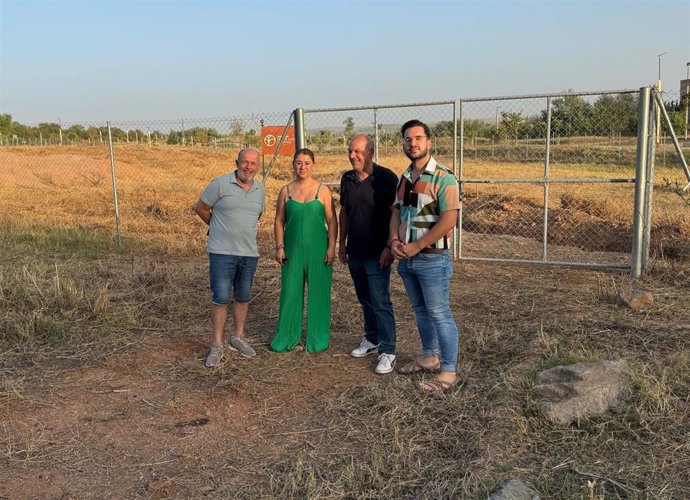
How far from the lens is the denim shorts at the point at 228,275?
4875 mm

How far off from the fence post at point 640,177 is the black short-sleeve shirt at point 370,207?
392 cm

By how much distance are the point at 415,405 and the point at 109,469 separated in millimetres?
1936

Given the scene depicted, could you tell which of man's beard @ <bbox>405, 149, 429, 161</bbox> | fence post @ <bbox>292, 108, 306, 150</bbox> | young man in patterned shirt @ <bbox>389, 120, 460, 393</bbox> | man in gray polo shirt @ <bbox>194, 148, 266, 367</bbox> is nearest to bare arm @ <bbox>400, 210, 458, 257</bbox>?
young man in patterned shirt @ <bbox>389, 120, 460, 393</bbox>

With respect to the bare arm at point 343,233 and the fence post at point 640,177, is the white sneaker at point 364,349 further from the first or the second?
the fence post at point 640,177

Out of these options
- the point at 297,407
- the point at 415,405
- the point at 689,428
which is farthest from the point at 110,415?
the point at 689,428

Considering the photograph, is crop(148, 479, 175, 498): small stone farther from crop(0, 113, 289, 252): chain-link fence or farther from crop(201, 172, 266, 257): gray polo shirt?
crop(0, 113, 289, 252): chain-link fence

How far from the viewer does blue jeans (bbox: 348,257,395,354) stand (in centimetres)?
476

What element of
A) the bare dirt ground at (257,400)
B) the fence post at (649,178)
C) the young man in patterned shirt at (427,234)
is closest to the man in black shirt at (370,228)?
the young man in patterned shirt at (427,234)

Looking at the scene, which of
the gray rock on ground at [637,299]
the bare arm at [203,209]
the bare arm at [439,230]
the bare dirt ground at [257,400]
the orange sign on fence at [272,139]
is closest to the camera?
the bare dirt ground at [257,400]

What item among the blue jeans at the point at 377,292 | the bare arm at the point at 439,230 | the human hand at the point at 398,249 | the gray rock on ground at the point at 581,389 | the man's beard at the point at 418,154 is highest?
the man's beard at the point at 418,154

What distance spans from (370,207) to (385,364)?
4.07 ft

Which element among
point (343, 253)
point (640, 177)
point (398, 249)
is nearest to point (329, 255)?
point (343, 253)

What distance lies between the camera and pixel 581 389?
388cm

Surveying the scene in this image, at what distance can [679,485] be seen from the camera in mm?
3107
